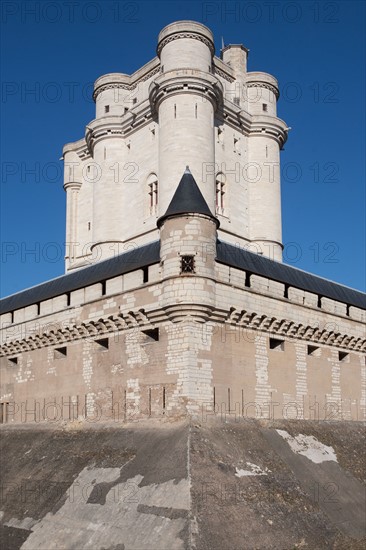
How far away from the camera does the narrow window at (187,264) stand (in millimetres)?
16953

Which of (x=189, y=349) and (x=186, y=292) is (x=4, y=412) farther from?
(x=186, y=292)

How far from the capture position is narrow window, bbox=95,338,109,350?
20.0 meters

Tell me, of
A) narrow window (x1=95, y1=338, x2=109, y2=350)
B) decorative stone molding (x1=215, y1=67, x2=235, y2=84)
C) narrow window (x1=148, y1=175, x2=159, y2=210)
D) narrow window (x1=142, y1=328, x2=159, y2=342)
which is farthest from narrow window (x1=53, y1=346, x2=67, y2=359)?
decorative stone molding (x1=215, y1=67, x2=235, y2=84)

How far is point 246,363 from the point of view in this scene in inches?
720

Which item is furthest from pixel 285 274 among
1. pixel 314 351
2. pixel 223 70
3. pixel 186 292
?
pixel 223 70

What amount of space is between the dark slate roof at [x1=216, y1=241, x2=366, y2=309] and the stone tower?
7903mm

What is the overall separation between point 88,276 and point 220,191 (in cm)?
1264

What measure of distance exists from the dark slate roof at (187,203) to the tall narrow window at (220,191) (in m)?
12.8

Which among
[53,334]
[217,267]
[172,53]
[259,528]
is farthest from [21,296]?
[259,528]

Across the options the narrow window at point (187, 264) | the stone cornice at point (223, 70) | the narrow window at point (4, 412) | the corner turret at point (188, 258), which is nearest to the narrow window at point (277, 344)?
the corner turret at point (188, 258)

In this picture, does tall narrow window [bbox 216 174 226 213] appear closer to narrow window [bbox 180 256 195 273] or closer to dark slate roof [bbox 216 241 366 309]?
dark slate roof [bbox 216 241 366 309]

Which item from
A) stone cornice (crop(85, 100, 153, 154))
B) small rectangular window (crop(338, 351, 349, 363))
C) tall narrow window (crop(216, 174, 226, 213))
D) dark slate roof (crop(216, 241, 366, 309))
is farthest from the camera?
stone cornice (crop(85, 100, 153, 154))

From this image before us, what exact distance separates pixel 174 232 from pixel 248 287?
10.7ft

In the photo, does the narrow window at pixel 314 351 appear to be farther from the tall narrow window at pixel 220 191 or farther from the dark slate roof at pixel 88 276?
the tall narrow window at pixel 220 191
